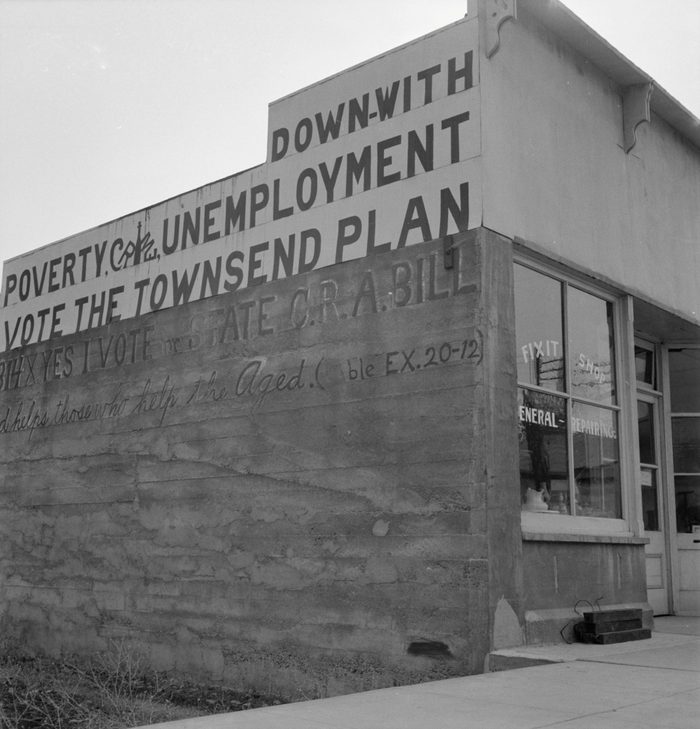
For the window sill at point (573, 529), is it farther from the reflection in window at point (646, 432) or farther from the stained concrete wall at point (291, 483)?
the reflection in window at point (646, 432)

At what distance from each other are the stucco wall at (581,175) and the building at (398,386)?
0.13 feet

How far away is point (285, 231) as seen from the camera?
10039mm

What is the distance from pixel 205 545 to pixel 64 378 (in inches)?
149

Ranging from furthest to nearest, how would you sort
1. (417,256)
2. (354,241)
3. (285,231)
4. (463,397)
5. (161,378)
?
(161,378) < (285,231) < (354,241) < (417,256) < (463,397)

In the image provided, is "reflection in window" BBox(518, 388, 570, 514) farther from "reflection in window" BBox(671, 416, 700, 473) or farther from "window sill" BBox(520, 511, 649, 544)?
"reflection in window" BBox(671, 416, 700, 473)

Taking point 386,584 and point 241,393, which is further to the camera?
point 241,393

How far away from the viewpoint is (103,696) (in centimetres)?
946

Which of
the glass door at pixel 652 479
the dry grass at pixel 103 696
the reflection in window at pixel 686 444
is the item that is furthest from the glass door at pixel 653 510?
the dry grass at pixel 103 696

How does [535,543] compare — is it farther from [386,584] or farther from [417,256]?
[417,256]

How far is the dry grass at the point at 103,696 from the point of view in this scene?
8.71 metres

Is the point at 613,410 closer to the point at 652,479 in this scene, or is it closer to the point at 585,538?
the point at 585,538

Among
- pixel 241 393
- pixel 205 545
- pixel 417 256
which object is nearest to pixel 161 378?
pixel 241 393

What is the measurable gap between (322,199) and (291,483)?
293 cm

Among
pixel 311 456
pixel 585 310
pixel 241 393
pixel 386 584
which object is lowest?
pixel 386 584
